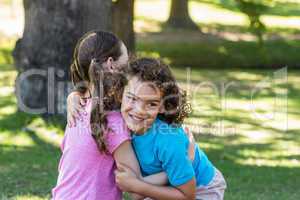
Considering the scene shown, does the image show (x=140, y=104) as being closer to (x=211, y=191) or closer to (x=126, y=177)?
(x=126, y=177)

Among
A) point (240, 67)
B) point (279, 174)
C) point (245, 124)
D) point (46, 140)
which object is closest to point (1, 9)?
point (240, 67)

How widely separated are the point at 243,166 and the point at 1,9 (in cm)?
1786

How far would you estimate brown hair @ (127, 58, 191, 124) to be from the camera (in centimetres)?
344

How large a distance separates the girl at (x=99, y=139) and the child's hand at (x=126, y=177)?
2 cm

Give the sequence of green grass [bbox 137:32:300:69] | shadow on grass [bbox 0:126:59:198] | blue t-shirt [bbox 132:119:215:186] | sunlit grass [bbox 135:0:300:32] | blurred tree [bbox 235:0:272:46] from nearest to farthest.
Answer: blue t-shirt [bbox 132:119:215:186] → shadow on grass [bbox 0:126:59:198] → blurred tree [bbox 235:0:272:46] → green grass [bbox 137:32:300:69] → sunlit grass [bbox 135:0:300:32]

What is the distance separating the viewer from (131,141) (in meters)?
3.51

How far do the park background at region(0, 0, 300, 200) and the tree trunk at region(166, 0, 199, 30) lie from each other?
0.03 meters

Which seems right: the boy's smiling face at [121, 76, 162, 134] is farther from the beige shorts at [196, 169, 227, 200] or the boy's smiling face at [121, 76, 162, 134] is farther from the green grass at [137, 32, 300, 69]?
the green grass at [137, 32, 300, 69]

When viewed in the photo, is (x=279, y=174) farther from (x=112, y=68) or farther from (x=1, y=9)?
(x=1, y=9)

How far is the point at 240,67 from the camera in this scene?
1773 centimetres

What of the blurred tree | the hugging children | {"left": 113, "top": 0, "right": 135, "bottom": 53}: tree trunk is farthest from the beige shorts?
A: the blurred tree

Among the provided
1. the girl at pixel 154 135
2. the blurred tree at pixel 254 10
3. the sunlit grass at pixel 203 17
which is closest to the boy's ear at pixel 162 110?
the girl at pixel 154 135

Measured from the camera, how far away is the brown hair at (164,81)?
3436 millimetres

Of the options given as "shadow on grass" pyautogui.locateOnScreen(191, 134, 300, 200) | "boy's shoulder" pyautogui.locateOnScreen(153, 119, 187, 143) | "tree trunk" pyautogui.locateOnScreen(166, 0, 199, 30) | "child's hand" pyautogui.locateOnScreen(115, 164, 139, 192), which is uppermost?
"tree trunk" pyautogui.locateOnScreen(166, 0, 199, 30)
